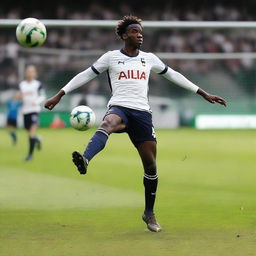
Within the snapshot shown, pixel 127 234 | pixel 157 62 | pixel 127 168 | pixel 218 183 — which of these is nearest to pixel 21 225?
pixel 127 234

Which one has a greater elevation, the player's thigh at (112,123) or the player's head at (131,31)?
the player's head at (131,31)

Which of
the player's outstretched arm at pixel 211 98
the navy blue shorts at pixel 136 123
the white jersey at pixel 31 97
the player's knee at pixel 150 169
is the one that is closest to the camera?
the navy blue shorts at pixel 136 123

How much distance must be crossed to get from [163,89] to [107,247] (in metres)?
23.0

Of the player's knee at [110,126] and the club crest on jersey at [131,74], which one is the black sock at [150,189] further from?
the club crest on jersey at [131,74]

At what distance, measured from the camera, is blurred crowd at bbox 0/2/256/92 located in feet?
102

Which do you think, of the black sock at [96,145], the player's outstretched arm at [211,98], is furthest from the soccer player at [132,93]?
the player's outstretched arm at [211,98]

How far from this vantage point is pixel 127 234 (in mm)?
8711

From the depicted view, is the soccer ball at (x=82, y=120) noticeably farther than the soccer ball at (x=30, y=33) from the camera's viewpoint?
No

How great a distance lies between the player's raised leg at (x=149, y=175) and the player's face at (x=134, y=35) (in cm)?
109

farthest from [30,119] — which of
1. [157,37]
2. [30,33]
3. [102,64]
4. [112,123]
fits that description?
[157,37]

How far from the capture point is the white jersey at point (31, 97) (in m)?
19.1

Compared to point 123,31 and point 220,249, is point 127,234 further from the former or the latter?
point 123,31

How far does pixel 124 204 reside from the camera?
11.3 meters

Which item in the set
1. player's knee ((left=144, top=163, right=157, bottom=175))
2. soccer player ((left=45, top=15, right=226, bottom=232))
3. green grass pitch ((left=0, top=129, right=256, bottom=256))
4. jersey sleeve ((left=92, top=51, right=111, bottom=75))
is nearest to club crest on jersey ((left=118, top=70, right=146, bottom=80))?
soccer player ((left=45, top=15, right=226, bottom=232))
